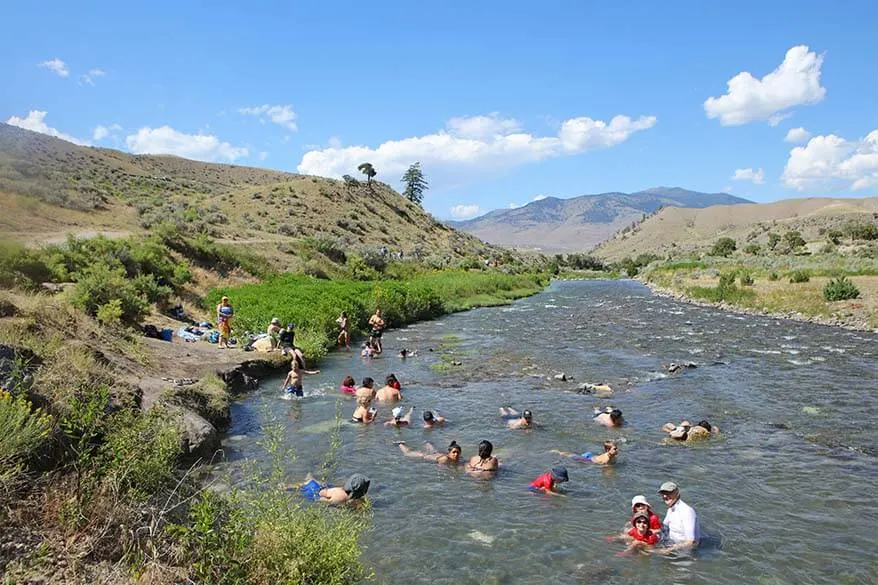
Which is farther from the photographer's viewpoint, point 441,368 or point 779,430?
point 441,368

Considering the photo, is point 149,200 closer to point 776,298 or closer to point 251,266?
Answer: point 251,266

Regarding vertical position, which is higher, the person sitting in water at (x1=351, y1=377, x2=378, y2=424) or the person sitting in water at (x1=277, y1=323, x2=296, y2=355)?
the person sitting in water at (x1=277, y1=323, x2=296, y2=355)

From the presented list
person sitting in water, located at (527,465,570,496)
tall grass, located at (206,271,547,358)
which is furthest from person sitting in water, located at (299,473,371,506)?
tall grass, located at (206,271,547,358)

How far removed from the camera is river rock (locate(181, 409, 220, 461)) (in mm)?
13086

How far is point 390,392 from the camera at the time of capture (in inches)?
793

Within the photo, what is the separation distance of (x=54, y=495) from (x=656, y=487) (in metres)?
11.3

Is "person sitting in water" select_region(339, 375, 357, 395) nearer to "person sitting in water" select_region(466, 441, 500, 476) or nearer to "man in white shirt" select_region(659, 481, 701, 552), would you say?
"person sitting in water" select_region(466, 441, 500, 476)

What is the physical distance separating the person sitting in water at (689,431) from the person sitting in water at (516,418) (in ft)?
12.8

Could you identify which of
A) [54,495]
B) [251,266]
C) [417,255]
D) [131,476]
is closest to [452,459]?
[131,476]

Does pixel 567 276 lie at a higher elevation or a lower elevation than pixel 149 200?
lower

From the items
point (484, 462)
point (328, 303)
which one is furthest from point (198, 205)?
point (484, 462)

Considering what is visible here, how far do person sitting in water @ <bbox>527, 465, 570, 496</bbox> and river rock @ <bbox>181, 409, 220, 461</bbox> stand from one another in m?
7.62

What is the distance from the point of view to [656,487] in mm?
12648

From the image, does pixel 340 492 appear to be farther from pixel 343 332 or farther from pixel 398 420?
pixel 343 332
